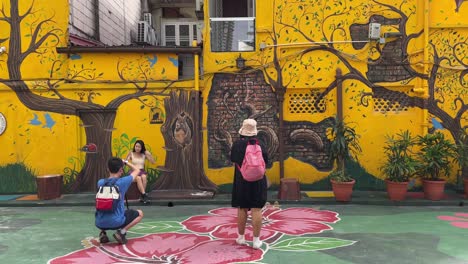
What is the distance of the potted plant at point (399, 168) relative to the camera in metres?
8.12

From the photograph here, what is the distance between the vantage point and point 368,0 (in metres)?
9.13

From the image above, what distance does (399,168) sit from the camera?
8.09 meters

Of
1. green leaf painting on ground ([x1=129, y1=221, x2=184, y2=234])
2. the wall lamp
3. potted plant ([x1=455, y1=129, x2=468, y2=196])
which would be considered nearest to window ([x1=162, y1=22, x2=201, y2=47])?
the wall lamp

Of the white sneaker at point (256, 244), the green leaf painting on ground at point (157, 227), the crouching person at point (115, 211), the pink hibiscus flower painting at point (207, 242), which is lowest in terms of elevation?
the green leaf painting on ground at point (157, 227)

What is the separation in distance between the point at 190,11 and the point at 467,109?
9824 mm

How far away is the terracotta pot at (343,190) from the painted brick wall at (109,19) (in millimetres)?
7375

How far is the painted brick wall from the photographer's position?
10023mm

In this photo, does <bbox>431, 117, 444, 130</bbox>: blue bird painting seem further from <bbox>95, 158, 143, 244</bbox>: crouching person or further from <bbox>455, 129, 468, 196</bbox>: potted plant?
<bbox>95, 158, 143, 244</bbox>: crouching person

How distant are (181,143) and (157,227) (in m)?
3.07

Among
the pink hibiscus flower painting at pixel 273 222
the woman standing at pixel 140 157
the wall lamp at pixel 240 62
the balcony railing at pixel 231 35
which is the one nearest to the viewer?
the pink hibiscus flower painting at pixel 273 222

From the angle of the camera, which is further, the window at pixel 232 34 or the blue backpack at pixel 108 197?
the window at pixel 232 34

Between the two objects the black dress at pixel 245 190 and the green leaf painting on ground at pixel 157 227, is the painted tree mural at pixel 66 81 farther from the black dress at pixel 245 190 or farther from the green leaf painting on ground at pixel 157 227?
the black dress at pixel 245 190

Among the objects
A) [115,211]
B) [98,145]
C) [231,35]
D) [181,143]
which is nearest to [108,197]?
[115,211]

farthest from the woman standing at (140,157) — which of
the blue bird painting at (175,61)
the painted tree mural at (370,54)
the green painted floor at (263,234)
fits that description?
the painted tree mural at (370,54)
